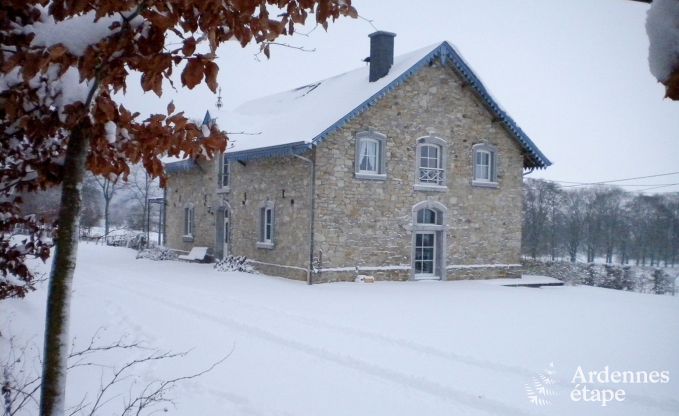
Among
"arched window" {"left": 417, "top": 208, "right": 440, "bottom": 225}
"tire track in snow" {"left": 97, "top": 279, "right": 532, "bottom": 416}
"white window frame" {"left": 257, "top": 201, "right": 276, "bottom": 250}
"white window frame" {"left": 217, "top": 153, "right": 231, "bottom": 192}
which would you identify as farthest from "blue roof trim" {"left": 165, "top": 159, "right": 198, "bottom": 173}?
"tire track in snow" {"left": 97, "top": 279, "right": 532, "bottom": 416}

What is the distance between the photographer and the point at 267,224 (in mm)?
18141

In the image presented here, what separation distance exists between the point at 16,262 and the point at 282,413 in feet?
9.38

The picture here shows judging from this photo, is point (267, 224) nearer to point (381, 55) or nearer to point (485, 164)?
point (381, 55)

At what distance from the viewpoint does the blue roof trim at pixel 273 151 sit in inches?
607

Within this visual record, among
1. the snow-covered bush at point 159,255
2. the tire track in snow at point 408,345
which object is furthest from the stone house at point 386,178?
the tire track in snow at point 408,345

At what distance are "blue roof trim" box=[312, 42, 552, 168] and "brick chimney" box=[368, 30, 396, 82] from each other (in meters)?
1.09

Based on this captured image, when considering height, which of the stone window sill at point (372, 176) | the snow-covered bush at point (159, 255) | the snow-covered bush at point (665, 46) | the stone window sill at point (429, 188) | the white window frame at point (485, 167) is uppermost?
the white window frame at point (485, 167)

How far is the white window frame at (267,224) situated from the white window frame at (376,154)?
10.8 ft

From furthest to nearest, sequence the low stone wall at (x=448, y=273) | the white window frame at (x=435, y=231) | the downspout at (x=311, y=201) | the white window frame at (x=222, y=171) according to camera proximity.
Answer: the white window frame at (x=222, y=171) < the white window frame at (x=435, y=231) < the low stone wall at (x=448, y=273) < the downspout at (x=311, y=201)

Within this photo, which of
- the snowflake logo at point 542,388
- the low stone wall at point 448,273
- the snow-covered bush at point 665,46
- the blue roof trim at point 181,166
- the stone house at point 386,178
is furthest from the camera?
the blue roof trim at point 181,166

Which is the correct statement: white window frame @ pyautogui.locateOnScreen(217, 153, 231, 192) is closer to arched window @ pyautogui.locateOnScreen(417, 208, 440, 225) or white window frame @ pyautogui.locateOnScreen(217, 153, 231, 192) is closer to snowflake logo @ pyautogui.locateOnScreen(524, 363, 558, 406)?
arched window @ pyautogui.locateOnScreen(417, 208, 440, 225)

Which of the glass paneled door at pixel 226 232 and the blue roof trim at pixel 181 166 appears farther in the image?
the blue roof trim at pixel 181 166

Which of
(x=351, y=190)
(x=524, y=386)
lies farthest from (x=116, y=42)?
(x=351, y=190)

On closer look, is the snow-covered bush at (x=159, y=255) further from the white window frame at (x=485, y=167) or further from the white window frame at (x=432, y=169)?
the white window frame at (x=485, y=167)
